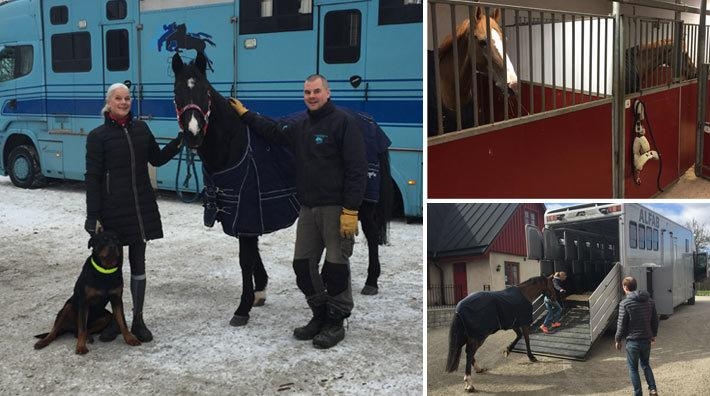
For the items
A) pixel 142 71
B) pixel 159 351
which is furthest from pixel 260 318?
pixel 142 71

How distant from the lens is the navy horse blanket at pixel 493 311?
1.55 metres

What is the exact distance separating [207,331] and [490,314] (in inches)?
101

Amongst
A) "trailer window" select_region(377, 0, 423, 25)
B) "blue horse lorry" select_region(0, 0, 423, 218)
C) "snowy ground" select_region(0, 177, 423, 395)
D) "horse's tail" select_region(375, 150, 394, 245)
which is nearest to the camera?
"snowy ground" select_region(0, 177, 423, 395)

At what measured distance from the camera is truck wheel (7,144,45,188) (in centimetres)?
933

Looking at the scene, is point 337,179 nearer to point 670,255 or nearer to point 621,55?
point 670,255

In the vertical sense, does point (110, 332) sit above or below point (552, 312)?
below

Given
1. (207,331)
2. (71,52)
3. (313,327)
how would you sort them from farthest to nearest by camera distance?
(71,52), (207,331), (313,327)

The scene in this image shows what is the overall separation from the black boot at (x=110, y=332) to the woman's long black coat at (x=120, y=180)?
51cm

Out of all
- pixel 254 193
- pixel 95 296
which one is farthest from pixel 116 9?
pixel 95 296

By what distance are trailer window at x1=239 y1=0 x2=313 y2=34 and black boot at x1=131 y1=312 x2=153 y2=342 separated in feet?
14.1

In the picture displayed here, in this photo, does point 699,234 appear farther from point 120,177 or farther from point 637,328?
point 120,177

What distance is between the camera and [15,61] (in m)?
9.20

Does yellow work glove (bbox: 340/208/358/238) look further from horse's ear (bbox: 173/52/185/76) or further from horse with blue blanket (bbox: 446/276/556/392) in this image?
horse with blue blanket (bbox: 446/276/556/392)

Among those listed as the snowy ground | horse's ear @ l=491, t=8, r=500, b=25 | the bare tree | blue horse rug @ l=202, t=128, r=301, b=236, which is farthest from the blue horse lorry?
the bare tree
